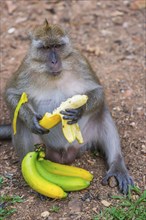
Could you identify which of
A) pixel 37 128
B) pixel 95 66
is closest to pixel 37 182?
pixel 37 128

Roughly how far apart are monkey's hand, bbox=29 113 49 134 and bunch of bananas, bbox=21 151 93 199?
0.22 m

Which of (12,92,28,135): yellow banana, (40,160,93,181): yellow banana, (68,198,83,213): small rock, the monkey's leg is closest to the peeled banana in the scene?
(12,92,28,135): yellow banana

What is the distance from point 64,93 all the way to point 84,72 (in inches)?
13.3

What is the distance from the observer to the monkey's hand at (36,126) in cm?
520

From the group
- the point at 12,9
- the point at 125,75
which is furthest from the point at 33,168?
the point at 12,9

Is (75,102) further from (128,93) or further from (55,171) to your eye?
(128,93)

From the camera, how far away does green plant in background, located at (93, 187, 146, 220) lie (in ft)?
16.5

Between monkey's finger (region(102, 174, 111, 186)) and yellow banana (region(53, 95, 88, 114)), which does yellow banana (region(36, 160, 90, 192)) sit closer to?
monkey's finger (region(102, 174, 111, 186))

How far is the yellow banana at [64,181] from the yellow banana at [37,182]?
3.2 inches

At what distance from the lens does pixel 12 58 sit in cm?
774

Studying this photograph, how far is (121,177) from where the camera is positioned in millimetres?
5586

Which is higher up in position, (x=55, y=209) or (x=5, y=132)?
(x=5, y=132)

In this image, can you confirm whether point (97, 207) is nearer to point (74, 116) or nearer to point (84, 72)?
point (74, 116)

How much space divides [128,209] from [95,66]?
2897 millimetres
